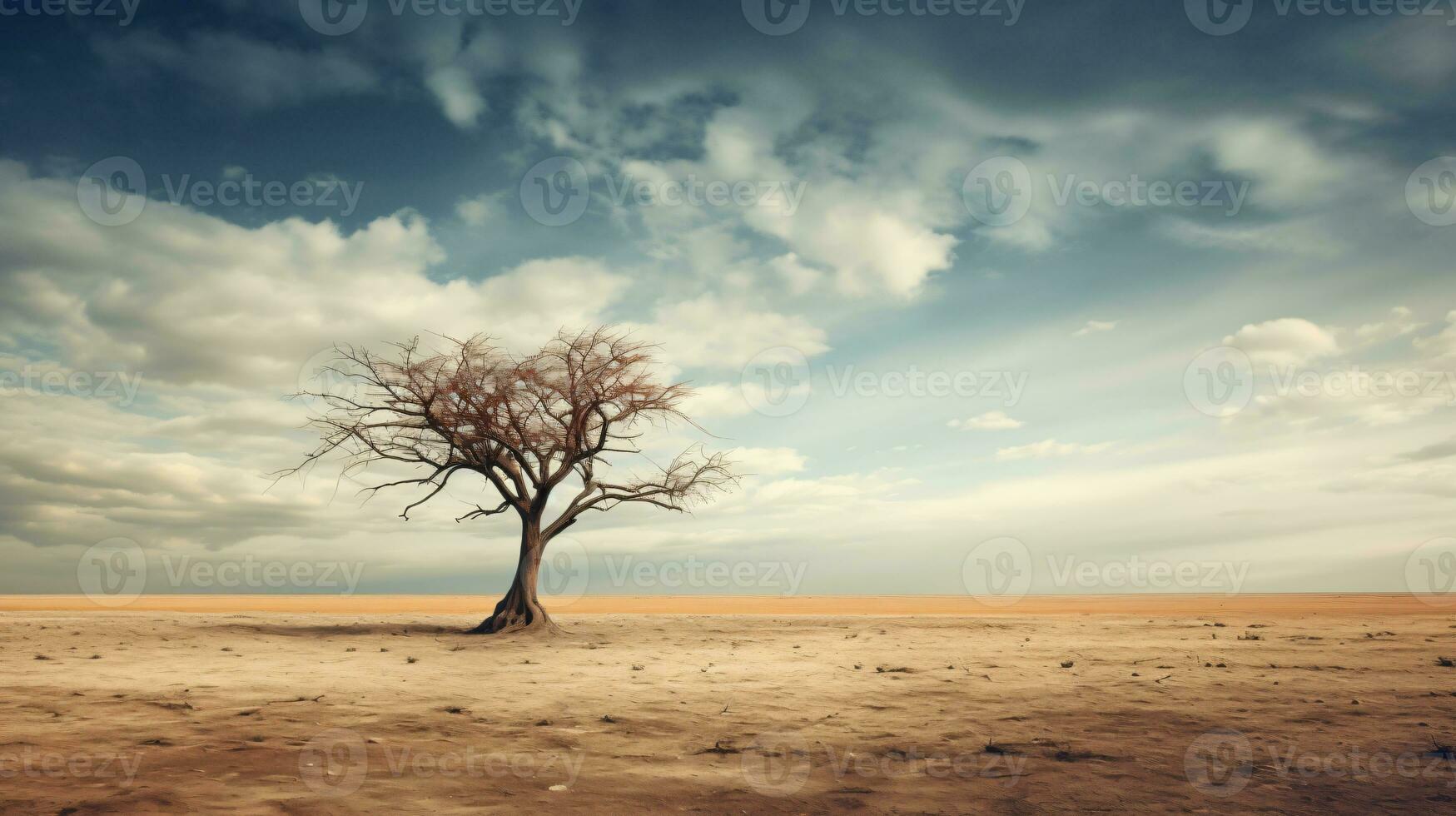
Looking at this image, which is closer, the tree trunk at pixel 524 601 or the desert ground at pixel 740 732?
the desert ground at pixel 740 732

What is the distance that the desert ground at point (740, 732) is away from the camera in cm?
660

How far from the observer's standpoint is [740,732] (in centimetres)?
930

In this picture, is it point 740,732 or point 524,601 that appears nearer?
point 740,732

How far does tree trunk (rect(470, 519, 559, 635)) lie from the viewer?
979 inches

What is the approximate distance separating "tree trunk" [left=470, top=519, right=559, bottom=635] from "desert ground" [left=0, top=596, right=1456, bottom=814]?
7394mm

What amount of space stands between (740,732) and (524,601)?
689 inches

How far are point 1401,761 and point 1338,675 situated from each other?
19.7 ft

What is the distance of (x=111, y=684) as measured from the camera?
11852 mm

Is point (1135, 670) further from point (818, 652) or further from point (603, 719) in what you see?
point (603, 719)

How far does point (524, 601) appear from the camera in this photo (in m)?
25.2

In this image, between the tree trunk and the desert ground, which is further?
the tree trunk

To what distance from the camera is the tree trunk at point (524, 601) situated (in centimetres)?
2488

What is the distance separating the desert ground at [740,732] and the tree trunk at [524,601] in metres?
7.39

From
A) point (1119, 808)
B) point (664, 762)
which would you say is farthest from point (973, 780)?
point (664, 762)
